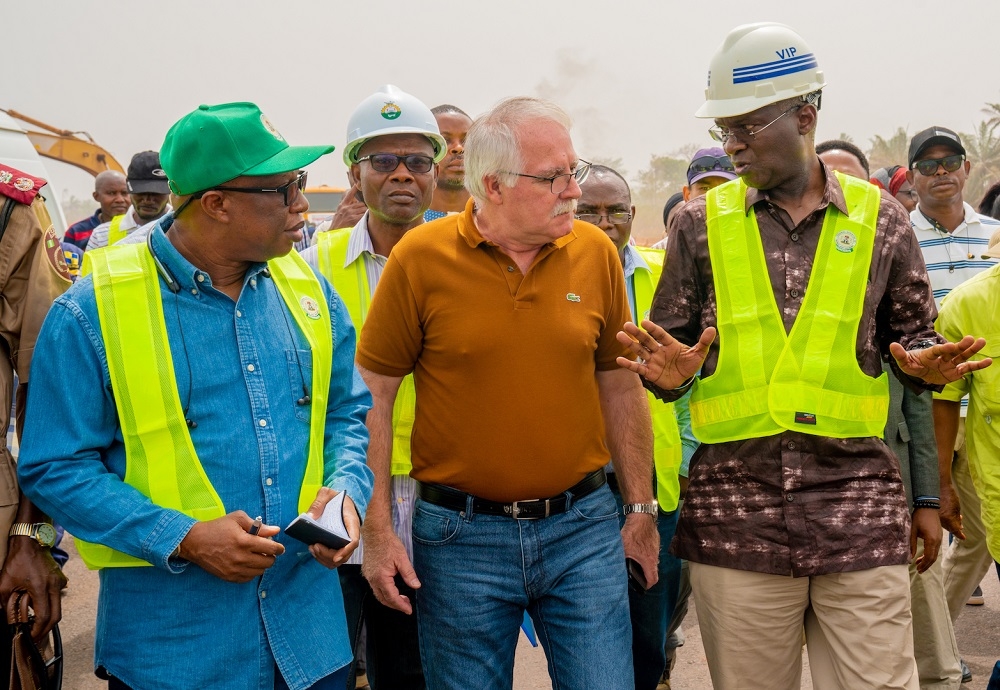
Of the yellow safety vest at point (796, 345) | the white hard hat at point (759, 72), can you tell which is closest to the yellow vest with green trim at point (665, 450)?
the yellow safety vest at point (796, 345)

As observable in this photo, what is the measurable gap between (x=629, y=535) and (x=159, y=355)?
1703 millimetres

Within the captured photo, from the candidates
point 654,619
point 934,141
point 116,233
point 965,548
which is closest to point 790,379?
point 654,619

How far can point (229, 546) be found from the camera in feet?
8.52

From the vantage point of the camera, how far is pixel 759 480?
11.1 ft

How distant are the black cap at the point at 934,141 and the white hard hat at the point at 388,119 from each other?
11.5 feet

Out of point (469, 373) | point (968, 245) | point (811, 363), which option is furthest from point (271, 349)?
point (968, 245)

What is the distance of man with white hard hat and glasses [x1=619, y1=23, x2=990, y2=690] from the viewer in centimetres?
332

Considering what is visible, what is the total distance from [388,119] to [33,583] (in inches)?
89.4

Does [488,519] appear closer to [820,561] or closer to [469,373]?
[469,373]

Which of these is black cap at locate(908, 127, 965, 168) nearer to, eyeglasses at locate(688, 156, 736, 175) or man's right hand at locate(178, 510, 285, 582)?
eyeglasses at locate(688, 156, 736, 175)

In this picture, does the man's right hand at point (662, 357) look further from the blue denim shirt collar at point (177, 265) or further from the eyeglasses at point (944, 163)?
the eyeglasses at point (944, 163)

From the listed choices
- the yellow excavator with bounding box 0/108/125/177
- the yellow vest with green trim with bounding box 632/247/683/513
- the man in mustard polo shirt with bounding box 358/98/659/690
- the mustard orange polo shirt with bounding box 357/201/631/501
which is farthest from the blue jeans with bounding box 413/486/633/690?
the yellow excavator with bounding box 0/108/125/177

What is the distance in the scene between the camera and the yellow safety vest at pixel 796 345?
11.0ft

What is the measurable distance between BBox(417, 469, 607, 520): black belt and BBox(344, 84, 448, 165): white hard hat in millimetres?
1674
